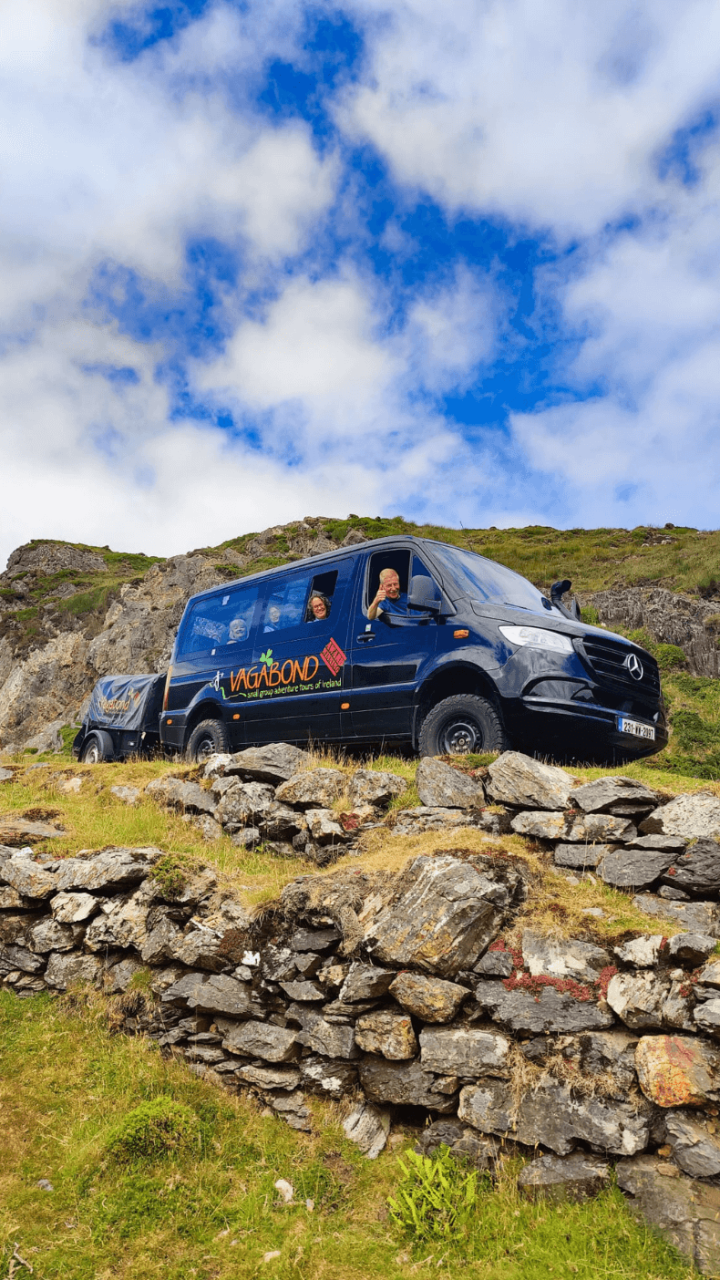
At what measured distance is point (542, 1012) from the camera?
16.7 feet

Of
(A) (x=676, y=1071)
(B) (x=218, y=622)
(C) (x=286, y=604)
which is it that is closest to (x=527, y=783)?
(A) (x=676, y=1071)

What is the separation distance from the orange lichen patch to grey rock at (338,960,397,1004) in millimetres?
1854

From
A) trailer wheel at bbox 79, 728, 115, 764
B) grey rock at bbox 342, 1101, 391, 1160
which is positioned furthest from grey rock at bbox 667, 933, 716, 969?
trailer wheel at bbox 79, 728, 115, 764

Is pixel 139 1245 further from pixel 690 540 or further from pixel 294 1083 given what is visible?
pixel 690 540

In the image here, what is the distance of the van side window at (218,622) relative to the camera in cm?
1102

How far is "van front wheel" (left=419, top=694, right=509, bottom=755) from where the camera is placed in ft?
24.8

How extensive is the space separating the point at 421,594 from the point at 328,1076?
183 inches

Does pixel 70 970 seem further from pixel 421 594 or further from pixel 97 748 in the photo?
pixel 97 748

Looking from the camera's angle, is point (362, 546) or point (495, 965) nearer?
point (495, 965)

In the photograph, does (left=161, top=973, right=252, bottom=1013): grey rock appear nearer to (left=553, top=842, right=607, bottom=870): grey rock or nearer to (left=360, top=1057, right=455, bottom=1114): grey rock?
(left=360, top=1057, right=455, bottom=1114): grey rock

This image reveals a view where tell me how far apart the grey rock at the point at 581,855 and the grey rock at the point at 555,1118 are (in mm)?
1857

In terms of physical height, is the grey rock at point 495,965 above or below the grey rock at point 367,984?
above

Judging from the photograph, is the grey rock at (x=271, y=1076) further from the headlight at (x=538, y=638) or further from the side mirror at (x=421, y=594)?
the side mirror at (x=421, y=594)

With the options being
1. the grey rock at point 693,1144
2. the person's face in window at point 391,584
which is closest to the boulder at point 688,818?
the grey rock at point 693,1144
